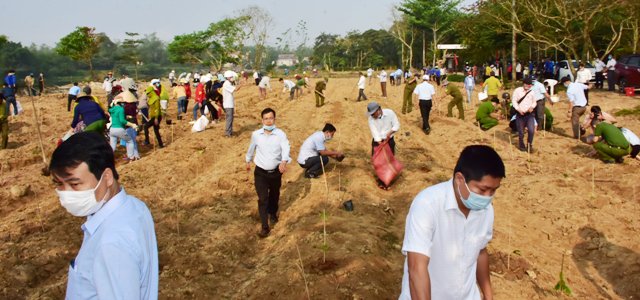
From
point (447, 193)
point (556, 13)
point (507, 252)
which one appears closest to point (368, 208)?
point (507, 252)

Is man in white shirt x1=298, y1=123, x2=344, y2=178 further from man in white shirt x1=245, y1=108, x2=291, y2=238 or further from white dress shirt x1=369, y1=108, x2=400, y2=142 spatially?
man in white shirt x1=245, y1=108, x2=291, y2=238

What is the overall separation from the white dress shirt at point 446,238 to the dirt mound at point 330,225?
198 centimetres

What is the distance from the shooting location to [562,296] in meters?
4.94

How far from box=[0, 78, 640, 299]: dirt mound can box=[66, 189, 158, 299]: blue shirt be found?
246 centimetres

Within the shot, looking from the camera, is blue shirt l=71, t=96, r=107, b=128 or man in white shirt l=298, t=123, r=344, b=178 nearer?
man in white shirt l=298, t=123, r=344, b=178

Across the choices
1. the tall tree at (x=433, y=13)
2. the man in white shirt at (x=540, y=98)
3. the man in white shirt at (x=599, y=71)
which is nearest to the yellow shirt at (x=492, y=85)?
the man in white shirt at (x=540, y=98)

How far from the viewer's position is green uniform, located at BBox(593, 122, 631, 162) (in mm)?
9109

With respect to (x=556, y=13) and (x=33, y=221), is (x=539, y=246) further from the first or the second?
(x=556, y=13)

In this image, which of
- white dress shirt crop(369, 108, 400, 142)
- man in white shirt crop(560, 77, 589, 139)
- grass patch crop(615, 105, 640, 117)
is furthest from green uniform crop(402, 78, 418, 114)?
white dress shirt crop(369, 108, 400, 142)

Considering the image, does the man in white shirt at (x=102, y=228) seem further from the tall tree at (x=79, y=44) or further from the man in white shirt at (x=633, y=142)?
the tall tree at (x=79, y=44)

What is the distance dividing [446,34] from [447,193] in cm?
5280

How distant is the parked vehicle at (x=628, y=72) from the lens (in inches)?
675

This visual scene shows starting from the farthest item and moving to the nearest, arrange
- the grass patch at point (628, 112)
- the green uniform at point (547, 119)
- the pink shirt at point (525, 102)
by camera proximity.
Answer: the grass patch at point (628, 112)
the green uniform at point (547, 119)
the pink shirt at point (525, 102)

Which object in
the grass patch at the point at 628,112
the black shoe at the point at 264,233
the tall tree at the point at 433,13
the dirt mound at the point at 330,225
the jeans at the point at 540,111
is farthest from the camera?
the tall tree at the point at 433,13
